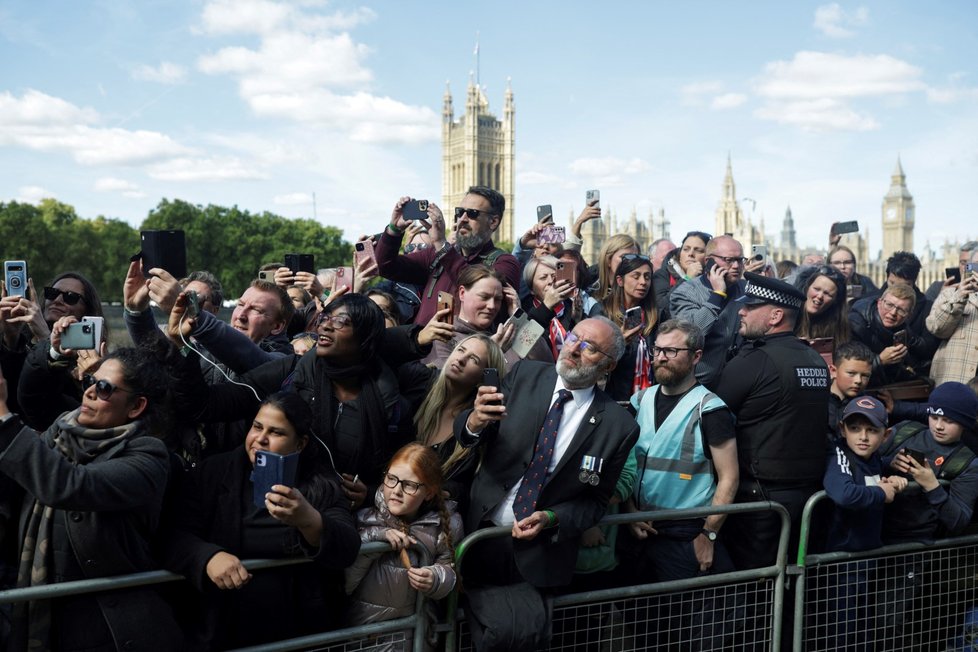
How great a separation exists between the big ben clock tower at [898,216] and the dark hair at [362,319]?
13798 centimetres

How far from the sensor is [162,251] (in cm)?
440

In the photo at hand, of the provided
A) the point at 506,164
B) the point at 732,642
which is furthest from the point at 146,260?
the point at 506,164

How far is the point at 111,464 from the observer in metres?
3.53

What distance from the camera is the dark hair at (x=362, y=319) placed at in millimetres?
4469

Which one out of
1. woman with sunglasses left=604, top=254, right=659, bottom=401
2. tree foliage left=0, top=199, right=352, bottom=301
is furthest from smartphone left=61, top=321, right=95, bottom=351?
tree foliage left=0, top=199, right=352, bottom=301

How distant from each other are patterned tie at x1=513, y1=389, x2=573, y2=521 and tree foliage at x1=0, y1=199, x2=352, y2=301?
56200mm

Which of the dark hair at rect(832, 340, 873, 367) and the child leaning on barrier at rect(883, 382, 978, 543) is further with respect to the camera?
the dark hair at rect(832, 340, 873, 367)

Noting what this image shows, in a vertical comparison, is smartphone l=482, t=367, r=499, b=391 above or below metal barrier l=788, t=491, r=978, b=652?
above

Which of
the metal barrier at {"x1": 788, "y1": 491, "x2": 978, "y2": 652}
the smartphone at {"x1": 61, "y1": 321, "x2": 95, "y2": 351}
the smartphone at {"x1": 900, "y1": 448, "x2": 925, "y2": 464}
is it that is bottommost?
the metal barrier at {"x1": 788, "y1": 491, "x2": 978, "y2": 652}

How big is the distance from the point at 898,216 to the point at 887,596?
13936cm

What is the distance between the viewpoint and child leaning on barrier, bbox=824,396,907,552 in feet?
17.2

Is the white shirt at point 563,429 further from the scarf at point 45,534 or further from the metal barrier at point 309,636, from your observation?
the scarf at point 45,534

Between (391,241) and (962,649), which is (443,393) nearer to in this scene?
(391,241)

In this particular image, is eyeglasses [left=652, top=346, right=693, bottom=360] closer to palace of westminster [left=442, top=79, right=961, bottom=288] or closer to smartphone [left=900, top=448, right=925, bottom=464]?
smartphone [left=900, top=448, right=925, bottom=464]
